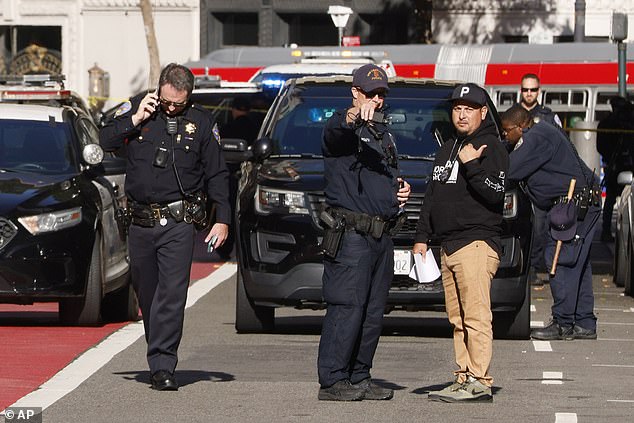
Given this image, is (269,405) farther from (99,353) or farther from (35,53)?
(35,53)

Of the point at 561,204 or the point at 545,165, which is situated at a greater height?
the point at 545,165

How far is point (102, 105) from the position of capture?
4316cm

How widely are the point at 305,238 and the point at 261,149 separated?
3.30 feet

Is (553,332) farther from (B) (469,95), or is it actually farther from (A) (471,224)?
(B) (469,95)

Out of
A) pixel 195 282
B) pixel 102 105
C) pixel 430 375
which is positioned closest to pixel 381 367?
pixel 430 375

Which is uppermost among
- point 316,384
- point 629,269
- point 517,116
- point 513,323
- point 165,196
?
point 517,116

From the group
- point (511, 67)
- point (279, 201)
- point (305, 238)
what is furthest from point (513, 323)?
point (511, 67)

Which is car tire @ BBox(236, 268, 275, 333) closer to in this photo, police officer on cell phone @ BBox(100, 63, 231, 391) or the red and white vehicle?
police officer on cell phone @ BBox(100, 63, 231, 391)

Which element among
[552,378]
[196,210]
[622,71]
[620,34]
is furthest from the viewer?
[622,71]

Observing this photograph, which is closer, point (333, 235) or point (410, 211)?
point (333, 235)

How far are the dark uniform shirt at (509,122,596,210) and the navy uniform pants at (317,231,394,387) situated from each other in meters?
3.48

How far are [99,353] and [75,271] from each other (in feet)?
4.90

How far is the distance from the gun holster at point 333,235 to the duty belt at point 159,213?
924mm

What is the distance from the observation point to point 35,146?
48.6 ft
